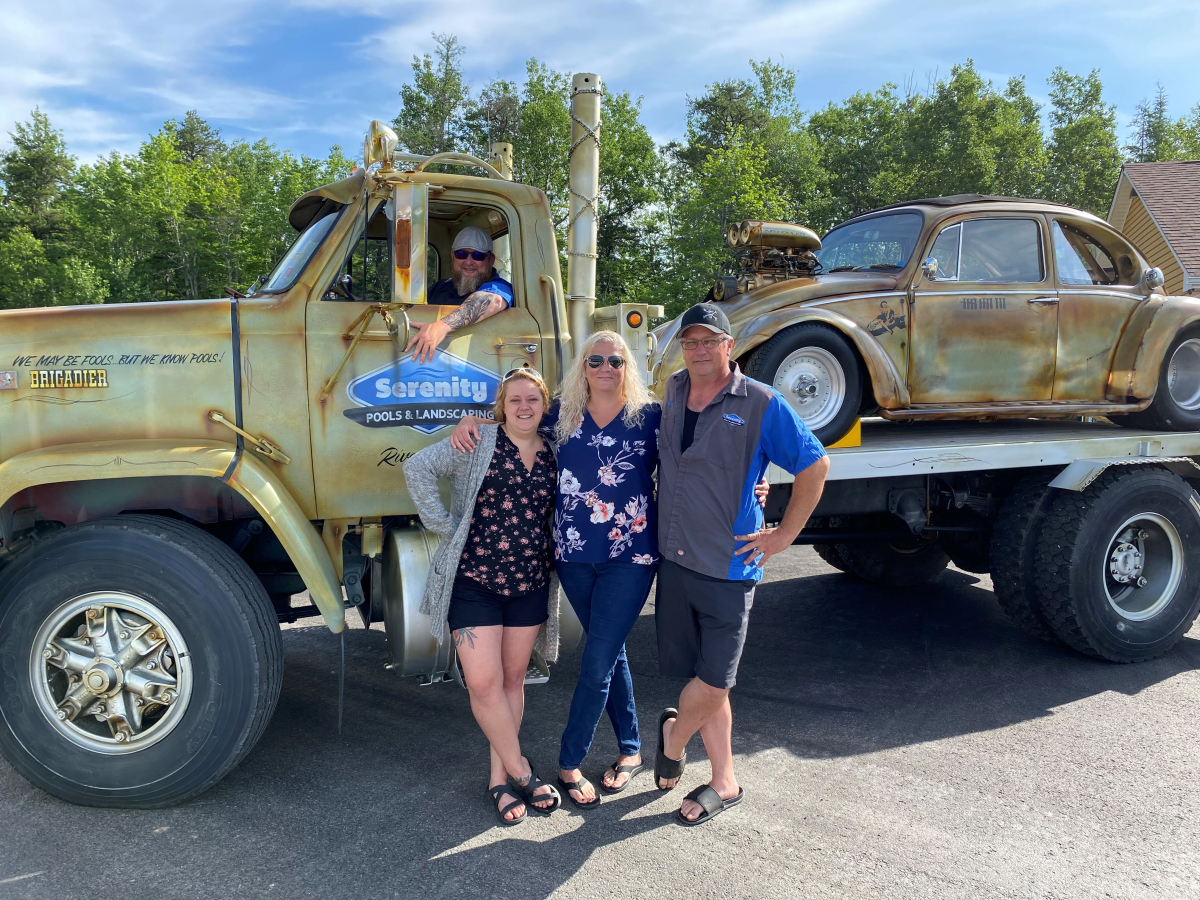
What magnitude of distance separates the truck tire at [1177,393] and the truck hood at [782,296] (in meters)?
1.98

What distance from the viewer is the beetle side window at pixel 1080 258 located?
17.4 ft

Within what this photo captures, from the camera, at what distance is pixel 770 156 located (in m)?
39.5

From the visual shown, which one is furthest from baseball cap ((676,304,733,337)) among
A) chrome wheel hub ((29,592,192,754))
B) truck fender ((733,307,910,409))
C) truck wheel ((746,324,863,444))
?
chrome wheel hub ((29,592,192,754))

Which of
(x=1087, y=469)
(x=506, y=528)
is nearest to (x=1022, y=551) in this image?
(x=1087, y=469)

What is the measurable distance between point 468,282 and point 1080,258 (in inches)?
159

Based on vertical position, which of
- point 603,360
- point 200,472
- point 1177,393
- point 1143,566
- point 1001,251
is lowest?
point 1143,566

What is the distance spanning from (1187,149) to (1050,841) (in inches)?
2158

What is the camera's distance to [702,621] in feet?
10.3

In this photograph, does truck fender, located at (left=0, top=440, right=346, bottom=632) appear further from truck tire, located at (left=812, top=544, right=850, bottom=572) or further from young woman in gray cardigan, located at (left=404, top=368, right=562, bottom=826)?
truck tire, located at (left=812, top=544, right=850, bottom=572)

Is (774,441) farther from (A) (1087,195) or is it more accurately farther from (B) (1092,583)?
(A) (1087,195)

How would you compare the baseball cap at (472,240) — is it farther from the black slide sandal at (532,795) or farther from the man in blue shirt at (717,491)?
the black slide sandal at (532,795)

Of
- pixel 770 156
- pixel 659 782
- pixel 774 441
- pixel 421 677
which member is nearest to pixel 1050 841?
pixel 659 782

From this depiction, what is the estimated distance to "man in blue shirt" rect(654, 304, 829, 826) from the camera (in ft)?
9.95

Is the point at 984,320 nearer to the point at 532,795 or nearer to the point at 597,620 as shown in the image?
the point at 597,620
